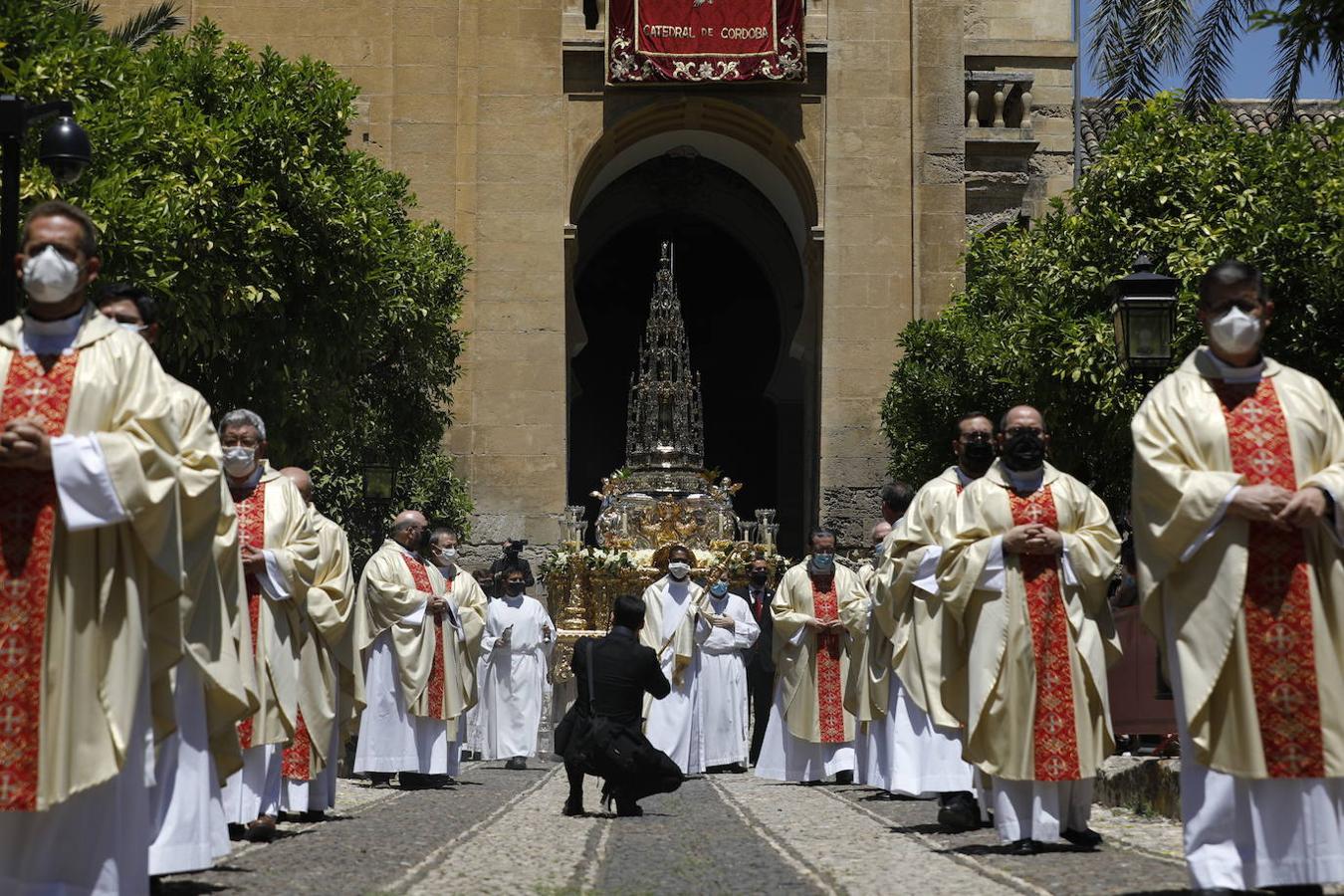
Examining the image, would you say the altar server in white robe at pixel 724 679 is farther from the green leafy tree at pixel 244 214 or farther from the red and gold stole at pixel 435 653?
the green leafy tree at pixel 244 214

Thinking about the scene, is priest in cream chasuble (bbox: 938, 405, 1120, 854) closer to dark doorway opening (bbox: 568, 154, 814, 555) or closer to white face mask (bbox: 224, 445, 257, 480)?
white face mask (bbox: 224, 445, 257, 480)

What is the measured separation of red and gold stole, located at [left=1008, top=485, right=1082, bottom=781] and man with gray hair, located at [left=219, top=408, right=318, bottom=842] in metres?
3.48

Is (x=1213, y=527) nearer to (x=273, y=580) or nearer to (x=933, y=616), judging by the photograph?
(x=933, y=616)

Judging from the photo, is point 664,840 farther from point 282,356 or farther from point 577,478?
point 577,478

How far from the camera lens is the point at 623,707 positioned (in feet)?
40.8

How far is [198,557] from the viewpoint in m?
6.88

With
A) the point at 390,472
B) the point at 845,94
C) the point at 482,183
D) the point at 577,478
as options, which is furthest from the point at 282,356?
the point at 577,478

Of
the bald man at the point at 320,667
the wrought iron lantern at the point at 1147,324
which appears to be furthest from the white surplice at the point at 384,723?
the wrought iron lantern at the point at 1147,324

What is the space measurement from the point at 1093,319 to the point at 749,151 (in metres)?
13.8

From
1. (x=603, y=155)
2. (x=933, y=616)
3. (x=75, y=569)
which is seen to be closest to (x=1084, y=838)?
(x=933, y=616)

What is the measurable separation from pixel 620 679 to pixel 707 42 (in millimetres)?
19742

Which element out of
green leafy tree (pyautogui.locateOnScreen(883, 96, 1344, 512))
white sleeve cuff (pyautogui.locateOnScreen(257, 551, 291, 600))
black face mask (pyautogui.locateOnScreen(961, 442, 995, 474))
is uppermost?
green leafy tree (pyautogui.locateOnScreen(883, 96, 1344, 512))

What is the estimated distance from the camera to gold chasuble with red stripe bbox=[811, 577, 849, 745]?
53.7ft

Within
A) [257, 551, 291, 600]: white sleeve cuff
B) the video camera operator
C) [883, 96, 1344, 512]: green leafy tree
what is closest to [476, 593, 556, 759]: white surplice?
the video camera operator
